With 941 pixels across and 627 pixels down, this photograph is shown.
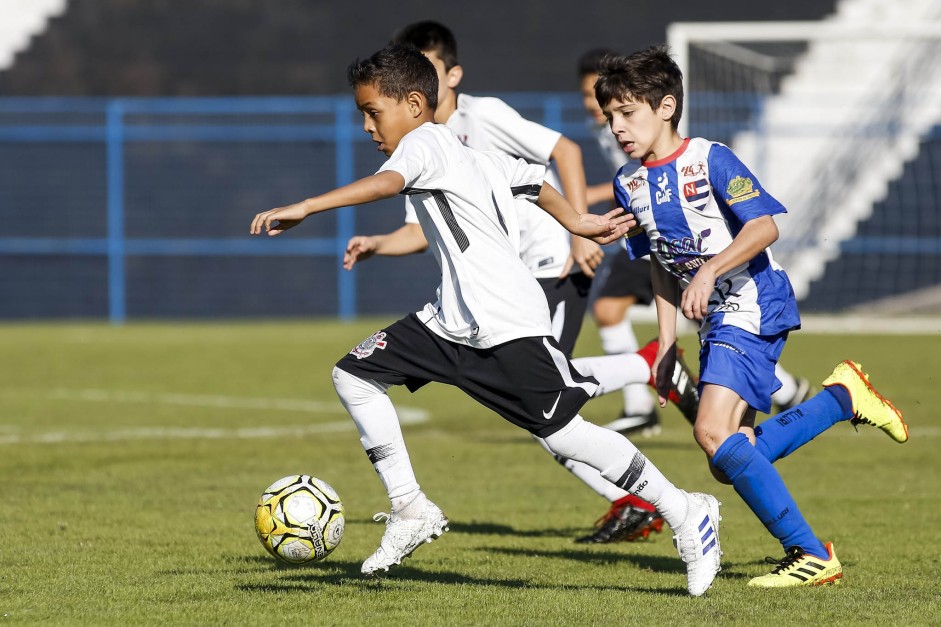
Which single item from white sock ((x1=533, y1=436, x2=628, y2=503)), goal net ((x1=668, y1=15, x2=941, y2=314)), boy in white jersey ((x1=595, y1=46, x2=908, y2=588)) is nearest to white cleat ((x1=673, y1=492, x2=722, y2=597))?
boy in white jersey ((x1=595, y1=46, x2=908, y2=588))

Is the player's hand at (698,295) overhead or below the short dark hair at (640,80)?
below

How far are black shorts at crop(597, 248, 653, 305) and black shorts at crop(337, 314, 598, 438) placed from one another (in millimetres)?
3216

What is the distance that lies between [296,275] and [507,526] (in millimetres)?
14436

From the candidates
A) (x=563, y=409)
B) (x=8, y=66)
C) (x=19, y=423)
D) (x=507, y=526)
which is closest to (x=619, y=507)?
(x=507, y=526)

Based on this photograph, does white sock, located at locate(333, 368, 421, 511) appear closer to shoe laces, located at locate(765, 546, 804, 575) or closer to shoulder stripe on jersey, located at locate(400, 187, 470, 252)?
shoulder stripe on jersey, located at locate(400, 187, 470, 252)

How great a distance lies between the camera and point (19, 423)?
9328 mm

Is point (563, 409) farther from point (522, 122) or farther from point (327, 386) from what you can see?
point (327, 386)

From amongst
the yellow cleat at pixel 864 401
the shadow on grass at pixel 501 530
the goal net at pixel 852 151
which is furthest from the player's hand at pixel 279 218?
the goal net at pixel 852 151

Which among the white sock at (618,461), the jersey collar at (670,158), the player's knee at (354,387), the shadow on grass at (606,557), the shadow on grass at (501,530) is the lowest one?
the shadow on grass at (606,557)

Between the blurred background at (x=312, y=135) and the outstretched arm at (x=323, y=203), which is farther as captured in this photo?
the blurred background at (x=312, y=135)

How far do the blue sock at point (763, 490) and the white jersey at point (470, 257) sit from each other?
26.6 inches

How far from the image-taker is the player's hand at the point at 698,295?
4.20 meters

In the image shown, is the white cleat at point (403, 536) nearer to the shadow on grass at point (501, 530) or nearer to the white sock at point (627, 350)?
the shadow on grass at point (501, 530)

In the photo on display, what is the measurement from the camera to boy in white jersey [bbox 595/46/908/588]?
445cm
